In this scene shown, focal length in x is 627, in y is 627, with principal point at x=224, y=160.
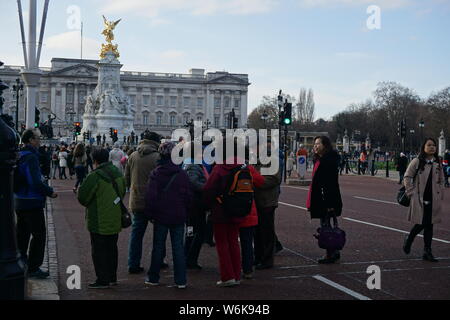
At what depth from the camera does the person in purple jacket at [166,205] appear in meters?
7.64

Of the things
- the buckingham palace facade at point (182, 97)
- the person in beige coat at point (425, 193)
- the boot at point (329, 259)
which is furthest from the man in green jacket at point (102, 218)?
the buckingham palace facade at point (182, 97)

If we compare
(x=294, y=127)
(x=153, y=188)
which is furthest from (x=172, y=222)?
(x=294, y=127)

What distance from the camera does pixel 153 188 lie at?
25.2ft

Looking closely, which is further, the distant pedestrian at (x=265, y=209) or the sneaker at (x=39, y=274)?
the distant pedestrian at (x=265, y=209)

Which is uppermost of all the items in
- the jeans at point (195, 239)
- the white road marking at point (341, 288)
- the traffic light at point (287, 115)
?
the traffic light at point (287, 115)

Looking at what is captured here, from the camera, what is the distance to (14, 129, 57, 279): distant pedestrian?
792 cm

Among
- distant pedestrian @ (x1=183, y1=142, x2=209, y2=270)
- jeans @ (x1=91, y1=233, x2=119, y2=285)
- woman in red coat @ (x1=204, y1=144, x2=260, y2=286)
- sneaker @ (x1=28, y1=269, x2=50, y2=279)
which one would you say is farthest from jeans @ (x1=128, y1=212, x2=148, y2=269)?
woman in red coat @ (x1=204, y1=144, x2=260, y2=286)

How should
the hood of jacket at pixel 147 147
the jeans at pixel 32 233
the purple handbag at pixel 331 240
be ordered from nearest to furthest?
the jeans at pixel 32 233
the purple handbag at pixel 331 240
the hood of jacket at pixel 147 147

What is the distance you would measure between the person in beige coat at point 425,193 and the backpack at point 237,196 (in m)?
3.02

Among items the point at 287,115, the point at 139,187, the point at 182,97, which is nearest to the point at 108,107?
the point at 287,115

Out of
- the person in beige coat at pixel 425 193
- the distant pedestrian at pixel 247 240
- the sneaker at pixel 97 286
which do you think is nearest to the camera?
the sneaker at pixel 97 286

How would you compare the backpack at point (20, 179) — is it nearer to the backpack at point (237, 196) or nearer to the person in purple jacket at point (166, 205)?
the person in purple jacket at point (166, 205)
